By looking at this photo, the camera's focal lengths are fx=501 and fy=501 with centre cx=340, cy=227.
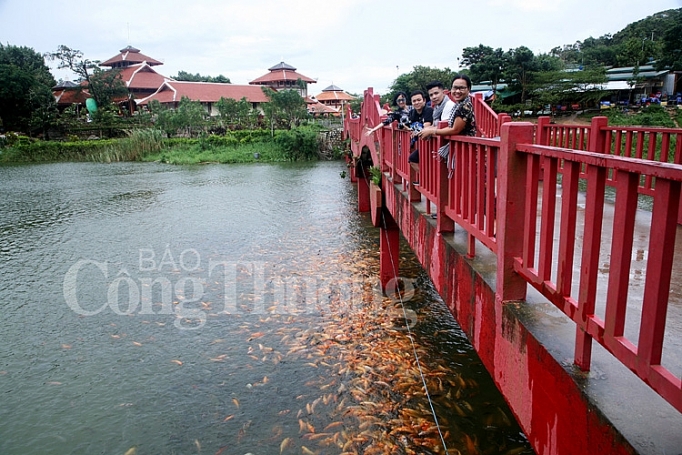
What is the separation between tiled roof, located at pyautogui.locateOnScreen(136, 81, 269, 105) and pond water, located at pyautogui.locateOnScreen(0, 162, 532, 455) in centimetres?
4236

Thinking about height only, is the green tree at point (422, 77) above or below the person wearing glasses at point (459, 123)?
above

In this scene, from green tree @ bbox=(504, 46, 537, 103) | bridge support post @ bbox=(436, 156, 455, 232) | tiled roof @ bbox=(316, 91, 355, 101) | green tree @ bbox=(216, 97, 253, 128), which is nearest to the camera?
bridge support post @ bbox=(436, 156, 455, 232)

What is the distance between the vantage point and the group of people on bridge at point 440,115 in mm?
4348

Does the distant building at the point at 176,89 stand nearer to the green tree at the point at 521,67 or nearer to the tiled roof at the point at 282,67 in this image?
the tiled roof at the point at 282,67

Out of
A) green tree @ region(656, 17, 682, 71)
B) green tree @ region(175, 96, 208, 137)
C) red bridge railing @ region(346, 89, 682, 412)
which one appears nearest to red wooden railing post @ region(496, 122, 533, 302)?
red bridge railing @ region(346, 89, 682, 412)

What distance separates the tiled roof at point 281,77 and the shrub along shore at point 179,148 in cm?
2608

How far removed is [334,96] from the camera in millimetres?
69000

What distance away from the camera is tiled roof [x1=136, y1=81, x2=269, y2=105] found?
175 feet

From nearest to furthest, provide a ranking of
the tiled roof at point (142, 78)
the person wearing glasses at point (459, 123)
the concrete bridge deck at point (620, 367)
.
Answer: the concrete bridge deck at point (620, 367) < the person wearing glasses at point (459, 123) < the tiled roof at point (142, 78)

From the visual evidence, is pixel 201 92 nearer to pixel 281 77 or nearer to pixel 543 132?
pixel 281 77

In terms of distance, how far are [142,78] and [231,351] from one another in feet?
202

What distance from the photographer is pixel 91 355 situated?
719 cm

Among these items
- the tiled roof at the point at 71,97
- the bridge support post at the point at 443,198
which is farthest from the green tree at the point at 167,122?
the bridge support post at the point at 443,198

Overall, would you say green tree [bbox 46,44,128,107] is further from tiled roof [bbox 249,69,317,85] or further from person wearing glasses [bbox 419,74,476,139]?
person wearing glasses [bbox 419,74,476,139]
